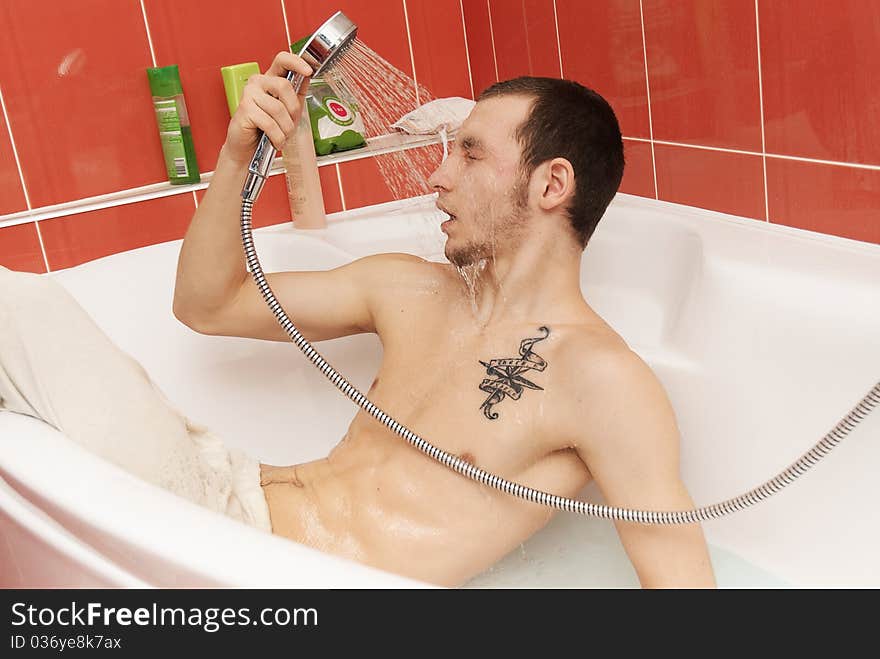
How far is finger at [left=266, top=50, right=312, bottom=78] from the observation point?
1.13 m

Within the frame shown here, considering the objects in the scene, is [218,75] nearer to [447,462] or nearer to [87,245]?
[87,245]

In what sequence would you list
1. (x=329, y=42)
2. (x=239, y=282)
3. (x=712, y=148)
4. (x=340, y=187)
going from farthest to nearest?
(x=340, y=187) < (x=712, y=148) < (x=239, y=282) < (x=329, y=42)

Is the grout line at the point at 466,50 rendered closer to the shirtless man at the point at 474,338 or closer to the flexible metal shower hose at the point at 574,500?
the shirtless man at the point at 474,338

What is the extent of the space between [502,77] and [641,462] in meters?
1.18

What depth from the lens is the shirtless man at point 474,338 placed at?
117 cm

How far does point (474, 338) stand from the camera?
1301 millimetres

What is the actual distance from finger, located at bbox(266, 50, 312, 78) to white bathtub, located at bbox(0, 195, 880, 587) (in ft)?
1.57

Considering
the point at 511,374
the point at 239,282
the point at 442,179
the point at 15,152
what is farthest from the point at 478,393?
the point at 15,152

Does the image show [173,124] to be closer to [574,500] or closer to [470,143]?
[470,143]

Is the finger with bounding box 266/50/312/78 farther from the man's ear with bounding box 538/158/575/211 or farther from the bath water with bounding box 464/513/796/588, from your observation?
the bath water with bounding box 464/513/796/588

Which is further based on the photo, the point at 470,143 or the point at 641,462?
the point at 470,143

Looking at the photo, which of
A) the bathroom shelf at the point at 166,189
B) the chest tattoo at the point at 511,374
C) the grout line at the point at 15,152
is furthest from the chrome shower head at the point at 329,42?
the grout line at the point at 15,152

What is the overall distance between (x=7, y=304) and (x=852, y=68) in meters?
1.03

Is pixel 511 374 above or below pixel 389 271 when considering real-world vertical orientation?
below
